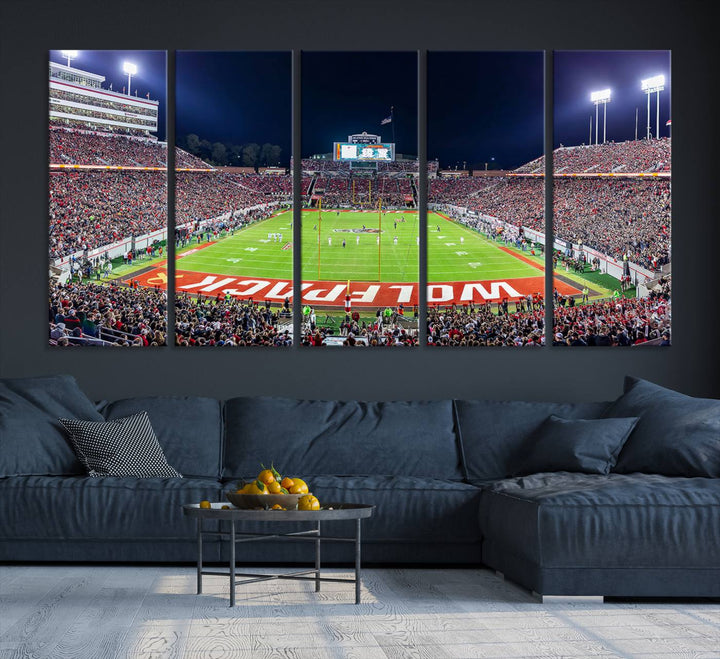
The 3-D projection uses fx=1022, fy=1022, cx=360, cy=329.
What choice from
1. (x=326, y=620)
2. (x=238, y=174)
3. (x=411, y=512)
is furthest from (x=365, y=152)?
(x=326, y=620)

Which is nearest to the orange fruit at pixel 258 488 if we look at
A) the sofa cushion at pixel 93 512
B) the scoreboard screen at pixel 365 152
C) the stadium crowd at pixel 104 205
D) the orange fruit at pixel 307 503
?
the orange fruit at pixel 307 503

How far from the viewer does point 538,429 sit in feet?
18.5

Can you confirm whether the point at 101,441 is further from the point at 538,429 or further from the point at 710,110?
the point at 710,110

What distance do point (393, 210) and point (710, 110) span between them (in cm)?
215

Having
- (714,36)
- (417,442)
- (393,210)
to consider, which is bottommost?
(417,442)

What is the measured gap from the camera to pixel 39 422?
5371 millimetres

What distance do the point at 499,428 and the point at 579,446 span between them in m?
0.54

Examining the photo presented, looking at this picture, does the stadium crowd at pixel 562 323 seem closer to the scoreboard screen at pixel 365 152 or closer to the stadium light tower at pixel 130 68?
the scoreboard screen at pixel 365 152

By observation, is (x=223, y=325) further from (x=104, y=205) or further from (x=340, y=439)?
(x=340, y=439)

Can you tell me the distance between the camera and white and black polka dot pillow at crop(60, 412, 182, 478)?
5.20 meters

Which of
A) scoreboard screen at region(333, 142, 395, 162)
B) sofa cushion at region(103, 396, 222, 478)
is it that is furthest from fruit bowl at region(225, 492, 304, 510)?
scoreboard screen at region(333, 142, 395, 162)

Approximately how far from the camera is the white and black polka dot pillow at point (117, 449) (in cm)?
520

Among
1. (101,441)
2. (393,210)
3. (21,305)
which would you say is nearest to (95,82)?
(21,305)

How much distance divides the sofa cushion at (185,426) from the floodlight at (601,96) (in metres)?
3.07
